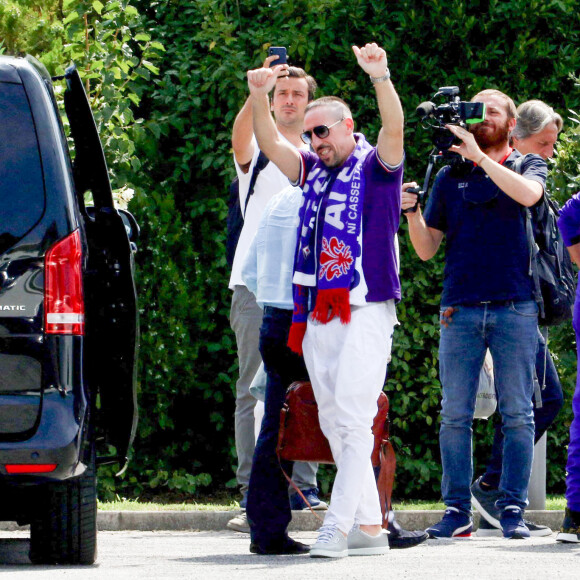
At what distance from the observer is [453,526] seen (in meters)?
6.39

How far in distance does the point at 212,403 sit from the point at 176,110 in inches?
76.8

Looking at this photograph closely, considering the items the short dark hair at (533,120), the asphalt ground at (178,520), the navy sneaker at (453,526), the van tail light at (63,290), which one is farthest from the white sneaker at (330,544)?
the short dark hair at (533,120)

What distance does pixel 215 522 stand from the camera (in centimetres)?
750

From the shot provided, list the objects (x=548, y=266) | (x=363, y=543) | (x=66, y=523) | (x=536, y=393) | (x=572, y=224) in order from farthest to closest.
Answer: (x=536, y=393)
(x=548, y=266)
(x=572, y=224)
(x=363, y=543)
(x=66, y=523)

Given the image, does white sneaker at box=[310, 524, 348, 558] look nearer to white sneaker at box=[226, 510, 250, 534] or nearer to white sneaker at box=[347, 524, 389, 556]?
white sneaker at box=[347, 524, 389, 556]

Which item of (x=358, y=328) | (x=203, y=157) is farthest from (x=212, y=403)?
(x=358, y=328)

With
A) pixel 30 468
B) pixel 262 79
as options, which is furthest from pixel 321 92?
pixel 30 468

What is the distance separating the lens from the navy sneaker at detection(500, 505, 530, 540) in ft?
20.8

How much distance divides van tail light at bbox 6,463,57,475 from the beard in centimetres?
281

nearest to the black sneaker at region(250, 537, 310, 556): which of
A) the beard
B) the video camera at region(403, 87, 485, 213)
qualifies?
the video camera at region(403, 87, 485, 213)

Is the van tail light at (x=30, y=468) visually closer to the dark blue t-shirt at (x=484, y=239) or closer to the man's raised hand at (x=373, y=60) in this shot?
the man's raised hand at (x=373, y=60)

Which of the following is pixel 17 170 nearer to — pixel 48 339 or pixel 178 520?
pixel 48 339

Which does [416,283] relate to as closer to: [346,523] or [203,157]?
[203,157]

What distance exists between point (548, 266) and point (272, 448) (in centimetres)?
171
